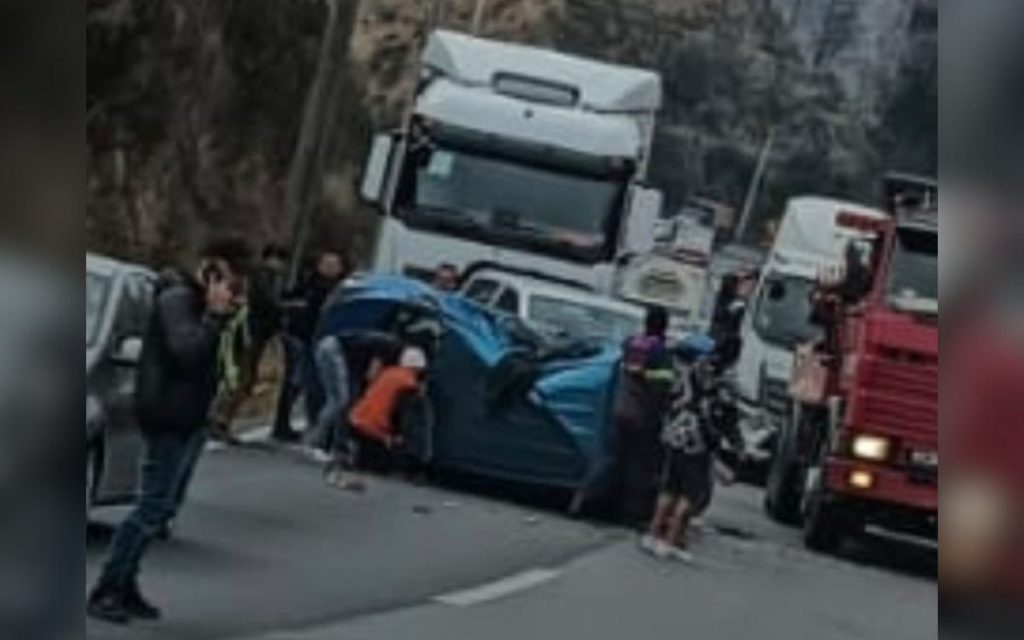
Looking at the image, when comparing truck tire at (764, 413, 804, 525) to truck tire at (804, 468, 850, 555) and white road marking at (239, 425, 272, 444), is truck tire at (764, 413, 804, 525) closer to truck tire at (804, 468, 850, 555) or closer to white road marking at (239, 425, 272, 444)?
truck tire at (804, 468, 850, 555)

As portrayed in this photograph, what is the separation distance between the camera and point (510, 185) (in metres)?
16.4

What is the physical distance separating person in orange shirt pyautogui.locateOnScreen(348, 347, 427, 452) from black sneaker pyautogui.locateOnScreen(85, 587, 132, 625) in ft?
17.8

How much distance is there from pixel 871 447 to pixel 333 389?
3.05m

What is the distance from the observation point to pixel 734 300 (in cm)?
1959

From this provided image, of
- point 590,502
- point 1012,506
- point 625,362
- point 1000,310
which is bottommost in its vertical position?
point 590,502

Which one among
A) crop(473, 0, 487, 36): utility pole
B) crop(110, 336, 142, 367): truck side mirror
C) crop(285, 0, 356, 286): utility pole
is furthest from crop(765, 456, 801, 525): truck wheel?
crop(473, 0, 487, 36): utility pole

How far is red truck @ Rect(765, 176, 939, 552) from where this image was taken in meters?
10.7

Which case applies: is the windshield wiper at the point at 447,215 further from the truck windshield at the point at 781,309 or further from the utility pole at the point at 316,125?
the truck windshield at the point at 781,309

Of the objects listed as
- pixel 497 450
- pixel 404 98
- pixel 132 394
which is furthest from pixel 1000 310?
pixel 404 98

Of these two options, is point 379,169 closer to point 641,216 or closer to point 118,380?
point 641,216

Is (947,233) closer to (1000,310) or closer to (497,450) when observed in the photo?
(1000,310)

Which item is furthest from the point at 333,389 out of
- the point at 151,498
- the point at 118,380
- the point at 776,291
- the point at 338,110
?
the point at 338,110

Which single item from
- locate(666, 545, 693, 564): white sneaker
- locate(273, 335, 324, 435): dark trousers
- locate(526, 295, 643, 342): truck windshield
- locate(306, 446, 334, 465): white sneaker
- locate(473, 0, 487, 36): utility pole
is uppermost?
locate(473, 0, 487, 36): utility pole

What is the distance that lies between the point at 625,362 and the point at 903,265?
5.15 feet
